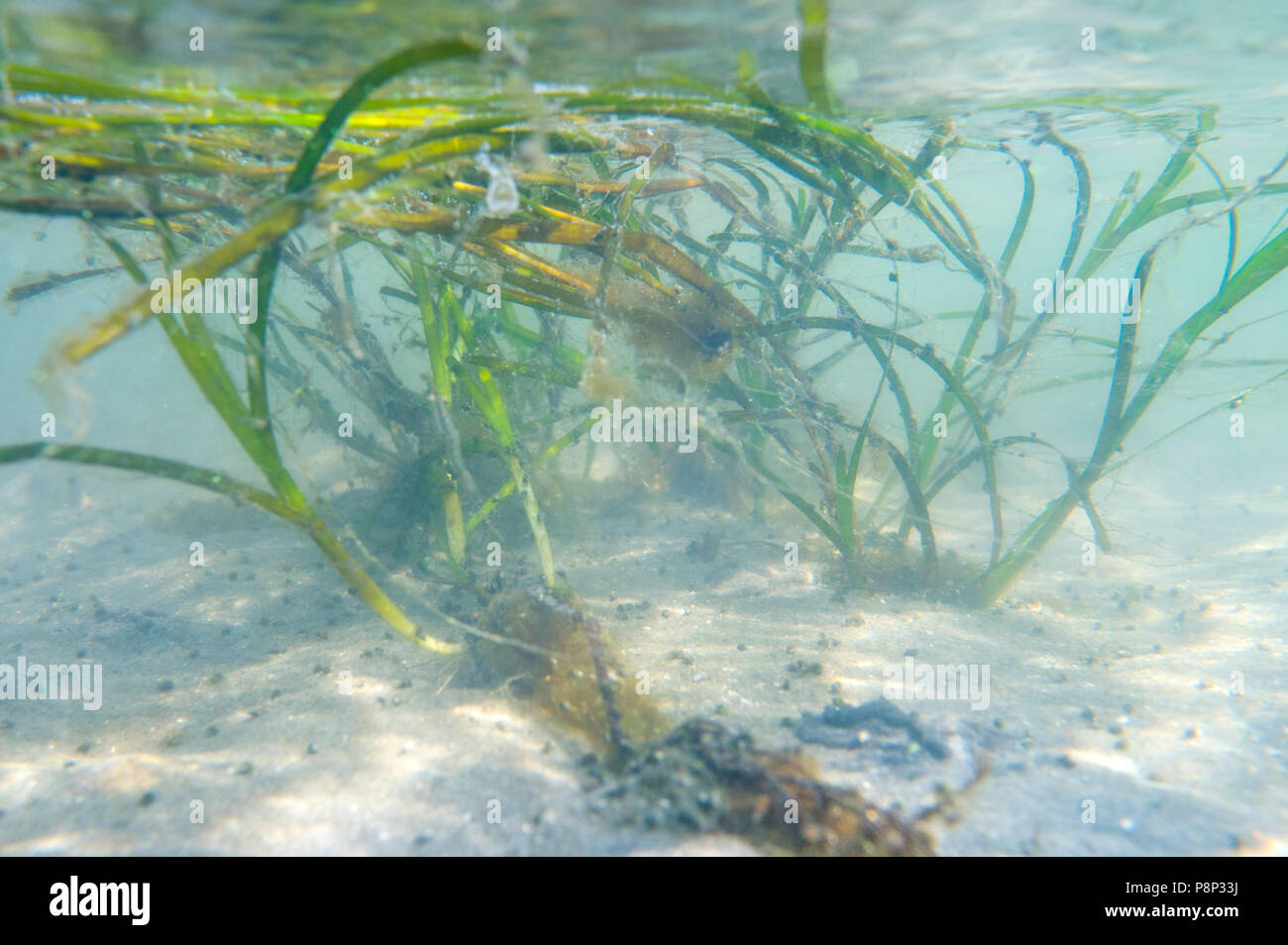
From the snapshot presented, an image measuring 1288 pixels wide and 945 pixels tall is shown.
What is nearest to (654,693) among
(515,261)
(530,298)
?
(530,298)

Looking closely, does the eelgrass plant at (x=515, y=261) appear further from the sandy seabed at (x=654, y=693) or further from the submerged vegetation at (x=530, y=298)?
the sandy seabed at (x=654, y=693)

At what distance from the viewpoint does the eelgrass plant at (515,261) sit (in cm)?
290

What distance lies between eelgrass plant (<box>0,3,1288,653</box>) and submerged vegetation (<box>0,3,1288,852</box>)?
0.09ft

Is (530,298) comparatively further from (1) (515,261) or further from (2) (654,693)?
(2) (654,693)

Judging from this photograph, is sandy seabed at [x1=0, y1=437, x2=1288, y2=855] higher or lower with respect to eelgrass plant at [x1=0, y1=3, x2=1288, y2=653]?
lower

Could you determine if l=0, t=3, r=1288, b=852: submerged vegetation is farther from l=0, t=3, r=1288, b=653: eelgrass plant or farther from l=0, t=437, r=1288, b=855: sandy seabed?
l=0, t=437, r=1288, b=855: sandy seabed

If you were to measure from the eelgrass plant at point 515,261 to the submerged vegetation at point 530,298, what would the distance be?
1.1 inches

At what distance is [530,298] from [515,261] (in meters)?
0.30

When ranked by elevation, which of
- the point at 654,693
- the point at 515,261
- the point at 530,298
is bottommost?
the point at 654,693

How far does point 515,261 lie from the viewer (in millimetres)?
4336

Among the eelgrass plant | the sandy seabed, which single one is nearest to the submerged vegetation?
the eelgrass plant

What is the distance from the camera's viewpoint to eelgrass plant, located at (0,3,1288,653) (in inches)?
114
